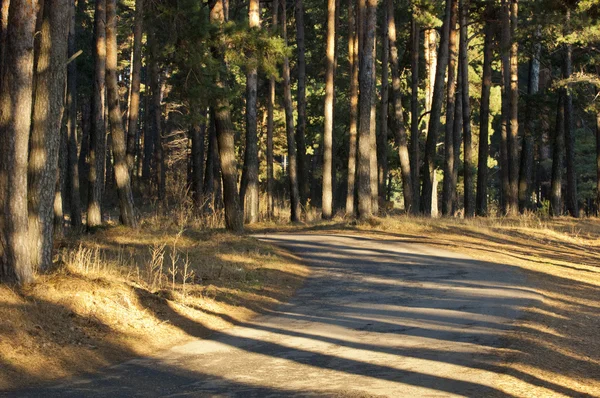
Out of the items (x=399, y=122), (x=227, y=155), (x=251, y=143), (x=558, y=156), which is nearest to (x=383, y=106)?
(x=399, y=122)

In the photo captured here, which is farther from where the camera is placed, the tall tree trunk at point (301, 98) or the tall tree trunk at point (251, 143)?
the tall tree trunk at point (301, 98)

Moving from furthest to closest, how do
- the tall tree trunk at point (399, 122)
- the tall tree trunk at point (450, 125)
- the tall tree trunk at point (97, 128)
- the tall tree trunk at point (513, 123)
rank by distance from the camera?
the tall tree trunk at point (450, 125) < the tall tree trunk at point (399, 122) < the tall tree trunk at point (513, 123) < the tall tree trunk at point (97, 128)

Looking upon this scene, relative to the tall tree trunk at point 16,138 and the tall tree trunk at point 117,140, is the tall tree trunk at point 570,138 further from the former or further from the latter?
the tall tree trunk at point 16,138

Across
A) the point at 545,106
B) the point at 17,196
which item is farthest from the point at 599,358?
the point at 545,106

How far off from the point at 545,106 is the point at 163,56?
26.4 meters

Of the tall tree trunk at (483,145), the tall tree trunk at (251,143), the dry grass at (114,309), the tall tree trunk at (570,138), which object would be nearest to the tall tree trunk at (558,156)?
the tall tree trunk at (570,138)

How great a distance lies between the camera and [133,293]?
11703mm

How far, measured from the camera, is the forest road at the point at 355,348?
25.9 feet

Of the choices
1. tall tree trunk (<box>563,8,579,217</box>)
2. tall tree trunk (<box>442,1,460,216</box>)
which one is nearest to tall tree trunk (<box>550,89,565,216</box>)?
tall tree trunk (<box>563,8,579,217</box>)

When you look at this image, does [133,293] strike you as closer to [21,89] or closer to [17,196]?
[17,196]

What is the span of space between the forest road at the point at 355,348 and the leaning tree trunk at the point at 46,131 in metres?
3.28

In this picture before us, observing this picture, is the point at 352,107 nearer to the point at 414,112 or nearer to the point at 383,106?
the point at 383,106

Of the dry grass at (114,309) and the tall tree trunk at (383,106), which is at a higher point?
the tall tree trunk at (383,106)

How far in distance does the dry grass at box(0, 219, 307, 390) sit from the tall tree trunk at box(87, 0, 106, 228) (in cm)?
821
